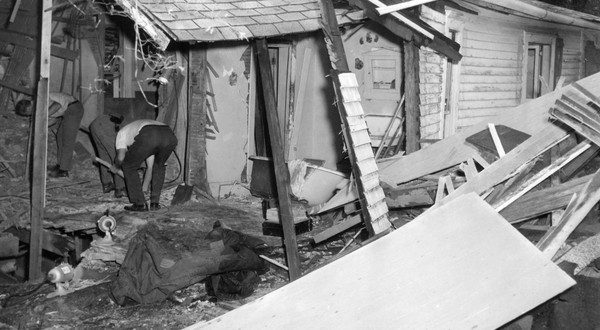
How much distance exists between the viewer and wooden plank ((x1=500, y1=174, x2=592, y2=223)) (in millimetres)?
6004

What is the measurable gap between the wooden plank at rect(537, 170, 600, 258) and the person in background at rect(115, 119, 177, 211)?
5229 mm

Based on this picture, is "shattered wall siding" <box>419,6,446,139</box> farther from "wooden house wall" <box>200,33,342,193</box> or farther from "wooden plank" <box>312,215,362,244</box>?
"wooden plank" <box>312,215,362,244</box>

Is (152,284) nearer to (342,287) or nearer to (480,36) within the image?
(342,287)

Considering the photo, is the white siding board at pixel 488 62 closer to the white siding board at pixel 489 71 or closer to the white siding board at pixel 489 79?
the white siding board at pixel 489 71

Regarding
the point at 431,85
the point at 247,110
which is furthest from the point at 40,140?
the point at 431,85

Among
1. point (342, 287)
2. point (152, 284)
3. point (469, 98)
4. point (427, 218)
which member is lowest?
point (152, 284)

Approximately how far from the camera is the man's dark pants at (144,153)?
8812mm

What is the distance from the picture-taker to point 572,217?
5.45 m

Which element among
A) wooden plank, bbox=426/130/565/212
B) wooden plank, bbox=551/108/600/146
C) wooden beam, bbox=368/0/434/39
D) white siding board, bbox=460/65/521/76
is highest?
wooden beam, bbox=368/0/434/39

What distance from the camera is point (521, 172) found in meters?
6.54

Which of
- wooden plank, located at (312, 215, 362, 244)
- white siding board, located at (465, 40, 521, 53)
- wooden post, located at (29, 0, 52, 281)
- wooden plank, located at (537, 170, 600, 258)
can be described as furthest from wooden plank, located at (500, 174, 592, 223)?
white siding board, located at (465, 40, 521, 53)

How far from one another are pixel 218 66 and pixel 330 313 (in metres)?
6.10

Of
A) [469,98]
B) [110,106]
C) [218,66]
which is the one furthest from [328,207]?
[110,106]

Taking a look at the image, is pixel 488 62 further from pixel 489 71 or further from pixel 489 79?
pixel 489 79
